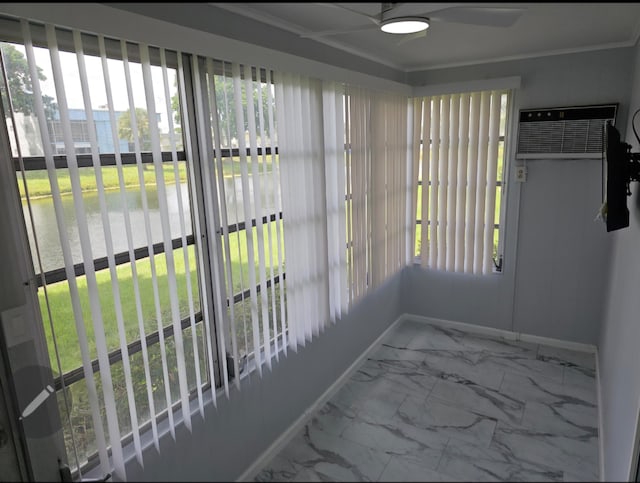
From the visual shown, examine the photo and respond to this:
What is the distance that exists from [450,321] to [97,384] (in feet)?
10.8

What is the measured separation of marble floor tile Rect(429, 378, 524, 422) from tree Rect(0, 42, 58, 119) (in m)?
2.81

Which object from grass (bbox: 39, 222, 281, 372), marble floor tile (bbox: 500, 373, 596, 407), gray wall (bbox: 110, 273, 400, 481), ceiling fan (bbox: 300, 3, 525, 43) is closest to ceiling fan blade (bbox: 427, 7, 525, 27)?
ceiling fan (bbox: 300, 3, 525, 43)

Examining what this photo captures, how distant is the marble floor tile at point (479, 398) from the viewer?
8.82ft

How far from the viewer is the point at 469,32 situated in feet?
8.09

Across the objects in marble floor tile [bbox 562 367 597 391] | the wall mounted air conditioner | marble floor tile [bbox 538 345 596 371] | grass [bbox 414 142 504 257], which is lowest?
marble floor tile [bbox 538 345 596 371]

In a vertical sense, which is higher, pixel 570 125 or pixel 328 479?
pixel 570 125

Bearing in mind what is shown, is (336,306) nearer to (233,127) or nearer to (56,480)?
(233,127)

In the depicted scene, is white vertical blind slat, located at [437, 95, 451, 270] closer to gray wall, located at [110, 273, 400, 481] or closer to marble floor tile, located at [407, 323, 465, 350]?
marble floor tile, located at [407, 323, 465, 350]

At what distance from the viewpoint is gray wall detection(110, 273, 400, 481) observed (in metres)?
1.81

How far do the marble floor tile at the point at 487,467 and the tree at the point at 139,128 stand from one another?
2.19 metres

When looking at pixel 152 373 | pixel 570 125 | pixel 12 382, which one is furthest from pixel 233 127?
pixel 570 125

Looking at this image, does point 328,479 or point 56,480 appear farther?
point 328,479

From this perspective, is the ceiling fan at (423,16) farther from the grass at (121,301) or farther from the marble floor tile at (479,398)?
the marble floor tile at (479,398)

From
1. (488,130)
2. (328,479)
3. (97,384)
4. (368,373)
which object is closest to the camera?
(97,384)
